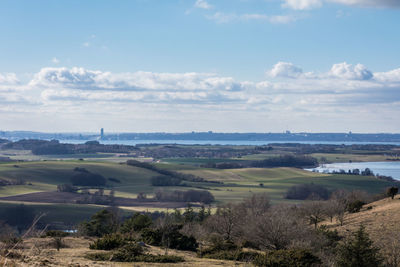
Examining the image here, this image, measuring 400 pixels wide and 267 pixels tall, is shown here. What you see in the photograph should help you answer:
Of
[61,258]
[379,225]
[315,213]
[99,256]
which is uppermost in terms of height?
[61,258]

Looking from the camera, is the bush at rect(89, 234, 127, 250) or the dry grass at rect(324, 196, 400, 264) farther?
the dry grass at rect(324, 196, 400, 264)

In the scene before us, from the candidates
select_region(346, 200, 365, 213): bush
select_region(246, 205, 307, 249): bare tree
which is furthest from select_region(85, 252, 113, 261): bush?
select_region(346, 200, 365, 213): bush

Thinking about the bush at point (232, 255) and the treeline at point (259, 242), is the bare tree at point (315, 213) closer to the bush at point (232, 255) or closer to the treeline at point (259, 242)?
the treeline at point (259, 242)

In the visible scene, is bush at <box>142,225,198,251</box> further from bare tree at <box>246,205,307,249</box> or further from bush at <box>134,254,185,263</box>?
bush at <box>134,254,185,263</box>

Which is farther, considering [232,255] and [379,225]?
[379,225]


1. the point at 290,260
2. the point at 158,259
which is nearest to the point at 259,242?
the point at 290,260

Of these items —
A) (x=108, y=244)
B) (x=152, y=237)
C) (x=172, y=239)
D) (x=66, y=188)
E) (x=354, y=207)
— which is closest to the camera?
(x=108, y=244)

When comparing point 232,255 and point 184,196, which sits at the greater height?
point 232,255

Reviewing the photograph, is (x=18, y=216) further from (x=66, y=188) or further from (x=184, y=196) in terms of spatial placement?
(x=184, y=196)

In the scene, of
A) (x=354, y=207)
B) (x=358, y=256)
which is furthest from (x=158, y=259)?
(x=354, y=207)

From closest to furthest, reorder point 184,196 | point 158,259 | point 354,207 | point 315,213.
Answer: point 158,259 → point 315,213 → point 354,207 → point 184,196

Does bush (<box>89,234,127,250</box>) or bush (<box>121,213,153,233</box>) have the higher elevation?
bush (<box>89,234,127,250</box>)

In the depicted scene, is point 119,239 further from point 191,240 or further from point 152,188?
point 152,188
